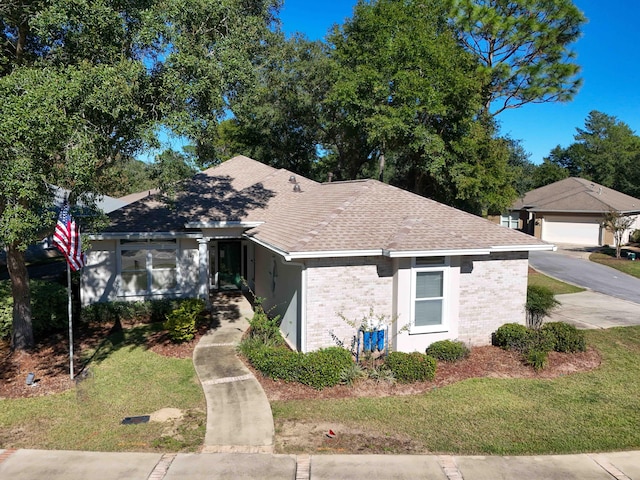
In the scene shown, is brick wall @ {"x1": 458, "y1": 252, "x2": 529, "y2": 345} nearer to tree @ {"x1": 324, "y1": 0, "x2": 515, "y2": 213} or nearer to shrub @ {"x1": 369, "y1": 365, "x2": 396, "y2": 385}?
shrub @ {"x1": 369, "y1": 365, "x2": 396, "y2": 385}

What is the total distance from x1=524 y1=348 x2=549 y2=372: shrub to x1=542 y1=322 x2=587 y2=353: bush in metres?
0.96

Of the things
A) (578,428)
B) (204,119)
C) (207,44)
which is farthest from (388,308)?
(207,44)

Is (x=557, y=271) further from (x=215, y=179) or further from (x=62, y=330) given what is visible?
(x=62, y=330)

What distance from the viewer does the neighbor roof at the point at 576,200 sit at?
121ft

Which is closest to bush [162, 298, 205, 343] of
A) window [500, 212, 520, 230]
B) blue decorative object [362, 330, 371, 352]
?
blue decorative object [362, 330, 371, 352]

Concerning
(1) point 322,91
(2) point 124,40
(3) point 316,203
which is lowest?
(3) point 316,203

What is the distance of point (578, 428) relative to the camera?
27.3ft

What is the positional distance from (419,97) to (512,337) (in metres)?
15.7

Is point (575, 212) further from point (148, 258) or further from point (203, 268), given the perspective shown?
point (148, 258)

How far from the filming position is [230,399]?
9.26 metres

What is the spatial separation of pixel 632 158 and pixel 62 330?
220 feet

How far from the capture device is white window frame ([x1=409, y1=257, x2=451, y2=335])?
1133cm

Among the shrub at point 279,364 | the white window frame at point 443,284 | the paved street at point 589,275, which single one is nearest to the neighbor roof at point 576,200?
the paved street at point 589,275

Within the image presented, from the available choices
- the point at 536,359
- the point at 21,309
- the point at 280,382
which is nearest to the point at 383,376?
the point at 280,382
